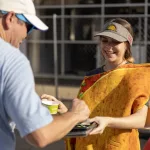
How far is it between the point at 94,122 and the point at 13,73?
35.2 inches

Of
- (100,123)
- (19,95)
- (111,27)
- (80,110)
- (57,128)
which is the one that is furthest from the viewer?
(111,27)

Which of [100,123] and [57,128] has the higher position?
[57,128]

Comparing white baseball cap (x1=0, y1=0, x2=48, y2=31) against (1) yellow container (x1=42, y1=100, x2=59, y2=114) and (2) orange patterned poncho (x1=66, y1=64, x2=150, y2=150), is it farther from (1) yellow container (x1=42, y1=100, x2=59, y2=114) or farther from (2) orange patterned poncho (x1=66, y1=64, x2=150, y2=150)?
(2) orange patterned poncho (x1=66, y1=64, x2=150, y2=150)

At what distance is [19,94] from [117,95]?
1092 millimetres

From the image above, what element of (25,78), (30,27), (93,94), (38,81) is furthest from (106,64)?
(38,81)

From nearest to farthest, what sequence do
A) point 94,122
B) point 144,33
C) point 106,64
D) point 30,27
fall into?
point 30,27 < point 94,122 < point 106,64 < point 144,33

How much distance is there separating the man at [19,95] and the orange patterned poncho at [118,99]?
76cm

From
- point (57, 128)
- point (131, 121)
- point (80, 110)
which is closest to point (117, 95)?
point (131, 121)

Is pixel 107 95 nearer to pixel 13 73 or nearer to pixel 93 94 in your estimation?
pixel 93 94

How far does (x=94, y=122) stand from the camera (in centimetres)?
271

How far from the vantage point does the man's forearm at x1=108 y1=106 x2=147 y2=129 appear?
280 centimetres

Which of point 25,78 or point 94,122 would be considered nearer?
point 25,78

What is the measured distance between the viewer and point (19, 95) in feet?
6.35

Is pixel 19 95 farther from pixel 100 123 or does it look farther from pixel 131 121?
pixel 131 121
